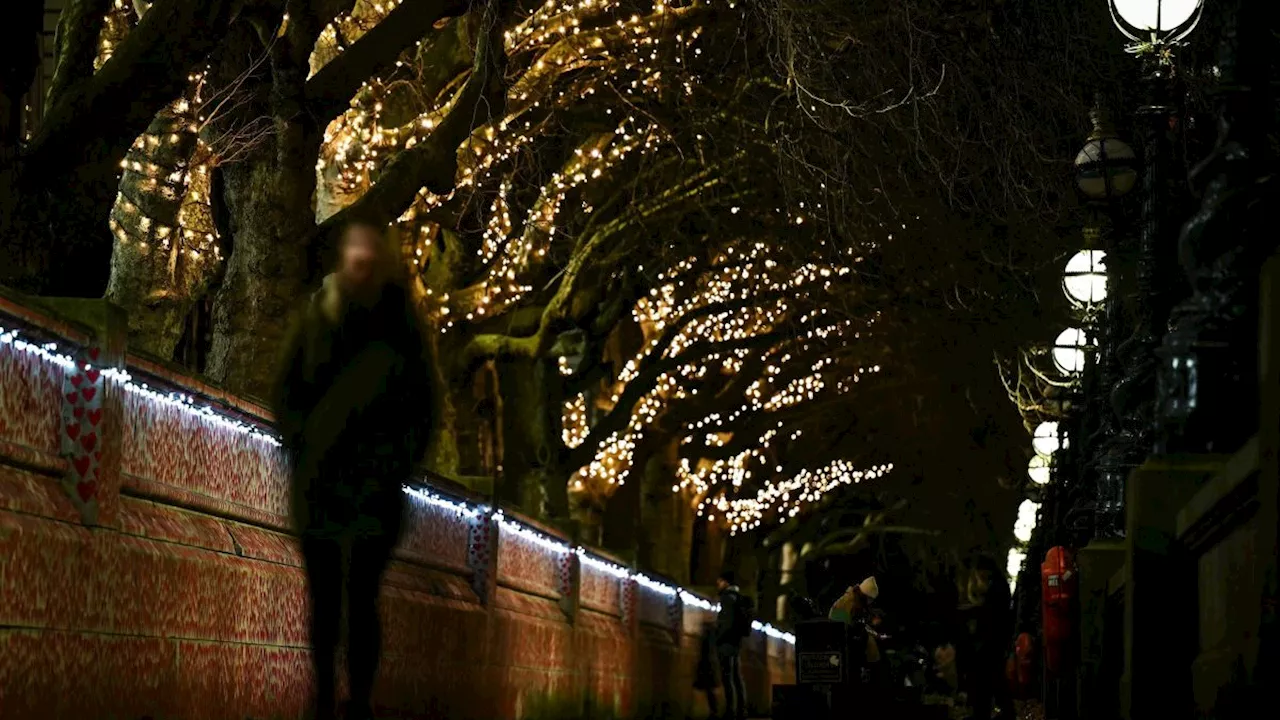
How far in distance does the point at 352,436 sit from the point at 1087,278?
52.9ft

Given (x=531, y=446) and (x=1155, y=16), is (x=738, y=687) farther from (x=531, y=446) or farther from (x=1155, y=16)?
(x=1155, y=16)

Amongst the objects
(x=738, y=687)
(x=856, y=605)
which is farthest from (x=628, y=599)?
(x=856, y=605)

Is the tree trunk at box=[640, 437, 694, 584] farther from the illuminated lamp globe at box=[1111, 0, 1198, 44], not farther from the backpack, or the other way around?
the illuminated lamp globe at box=[1111, 0, 1198, 44]

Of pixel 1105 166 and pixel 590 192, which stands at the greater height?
pixel 590 192

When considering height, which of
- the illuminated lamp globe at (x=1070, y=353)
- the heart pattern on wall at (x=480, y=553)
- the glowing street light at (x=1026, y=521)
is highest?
the glowing street light at (x=1026, y=521)

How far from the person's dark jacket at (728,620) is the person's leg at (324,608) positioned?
1970cm

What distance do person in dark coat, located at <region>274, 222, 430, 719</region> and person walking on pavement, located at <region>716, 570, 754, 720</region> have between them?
19.4 metres

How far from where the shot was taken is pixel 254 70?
59.7ft

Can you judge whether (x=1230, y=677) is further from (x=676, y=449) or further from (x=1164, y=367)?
(x=676, y=449)

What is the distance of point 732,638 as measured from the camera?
96.1 feet

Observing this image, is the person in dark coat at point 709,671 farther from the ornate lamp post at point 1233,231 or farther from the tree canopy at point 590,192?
the ornate lamp post at point 1233,231

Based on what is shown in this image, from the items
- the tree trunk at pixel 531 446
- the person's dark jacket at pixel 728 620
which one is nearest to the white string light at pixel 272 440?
the person's dark jacket at pixel 728 620

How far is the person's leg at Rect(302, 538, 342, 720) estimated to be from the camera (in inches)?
361

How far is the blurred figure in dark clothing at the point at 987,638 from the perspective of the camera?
21516 mm
